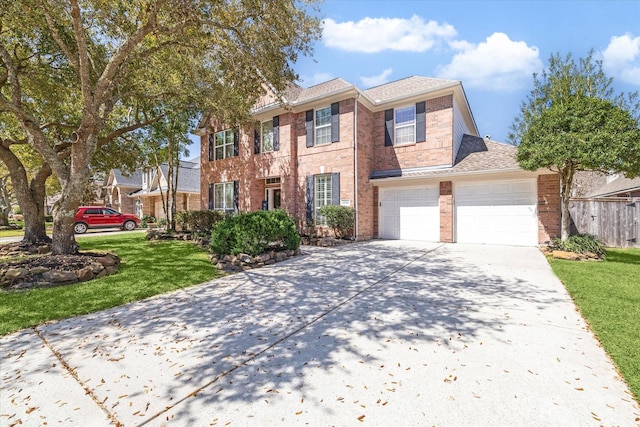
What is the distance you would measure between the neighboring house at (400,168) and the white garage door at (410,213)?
0.04 metres

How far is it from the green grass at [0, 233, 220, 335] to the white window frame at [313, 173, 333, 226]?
544 cm

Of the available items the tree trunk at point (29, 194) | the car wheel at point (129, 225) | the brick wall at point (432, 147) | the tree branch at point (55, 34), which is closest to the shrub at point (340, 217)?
the brick wall at point (432, 147)

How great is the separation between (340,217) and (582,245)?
747cm

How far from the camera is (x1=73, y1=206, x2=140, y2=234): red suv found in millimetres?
18312

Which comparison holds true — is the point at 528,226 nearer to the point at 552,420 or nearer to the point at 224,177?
the point at 552,420

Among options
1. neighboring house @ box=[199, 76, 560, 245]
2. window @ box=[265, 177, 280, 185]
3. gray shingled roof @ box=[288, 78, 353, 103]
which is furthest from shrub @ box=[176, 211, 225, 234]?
gray shingled roof @ box=[288, 78, 353, 103]

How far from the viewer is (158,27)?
6.51 m

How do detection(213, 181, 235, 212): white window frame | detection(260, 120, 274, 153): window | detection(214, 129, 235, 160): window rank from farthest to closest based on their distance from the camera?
detection(214, 129, 235, 160): window, detection(213, 181, 235, 212): white window frame, detection(260, 120, 274, 153): window

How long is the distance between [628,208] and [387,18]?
10.8m

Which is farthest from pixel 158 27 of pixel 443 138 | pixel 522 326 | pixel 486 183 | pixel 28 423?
pixel 486 183

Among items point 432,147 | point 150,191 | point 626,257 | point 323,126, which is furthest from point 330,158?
point 150,191

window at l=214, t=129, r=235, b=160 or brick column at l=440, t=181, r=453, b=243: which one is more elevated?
window at l=214, t=129, r=235, b=160

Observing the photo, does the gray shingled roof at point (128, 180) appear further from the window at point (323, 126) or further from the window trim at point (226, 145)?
the window at point (323, 126)

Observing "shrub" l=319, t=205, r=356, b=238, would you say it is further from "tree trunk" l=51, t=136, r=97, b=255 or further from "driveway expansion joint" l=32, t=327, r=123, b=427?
"driveway expansion joint" l=32, t=327, r=123, b=427
